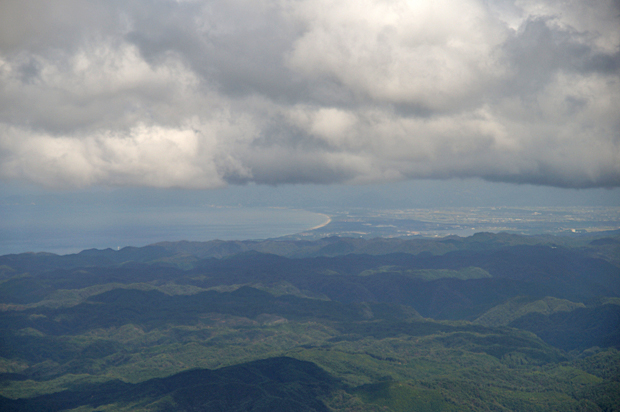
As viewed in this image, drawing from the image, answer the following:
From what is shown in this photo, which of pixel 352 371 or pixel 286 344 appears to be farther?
pixel 286 344

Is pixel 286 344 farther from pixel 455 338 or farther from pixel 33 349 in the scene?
pixel 33 349

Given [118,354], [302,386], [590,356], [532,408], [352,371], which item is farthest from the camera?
[118,354]

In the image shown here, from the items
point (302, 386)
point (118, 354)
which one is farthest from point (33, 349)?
point (302, 386)

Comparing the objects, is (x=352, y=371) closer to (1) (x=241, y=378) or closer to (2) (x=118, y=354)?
(1) (x=241, y=378)

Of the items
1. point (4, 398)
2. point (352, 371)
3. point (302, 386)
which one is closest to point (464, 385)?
point (352, 371)

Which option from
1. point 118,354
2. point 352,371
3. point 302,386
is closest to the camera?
point 302,386

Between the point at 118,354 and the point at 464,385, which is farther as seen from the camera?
the point at 118,354

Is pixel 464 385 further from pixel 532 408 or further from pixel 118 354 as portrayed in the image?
pixel 118 354

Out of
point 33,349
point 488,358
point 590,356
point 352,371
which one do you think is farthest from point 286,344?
point 590,356

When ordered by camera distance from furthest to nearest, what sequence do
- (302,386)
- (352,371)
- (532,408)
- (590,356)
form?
(590,356)
(352,371)
(302,386)
(532,408)
